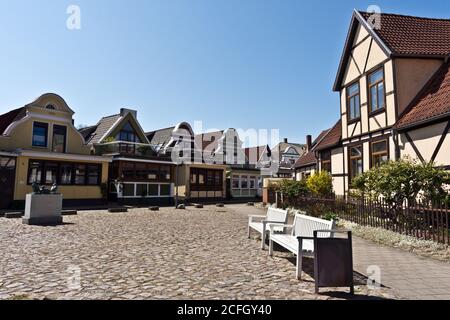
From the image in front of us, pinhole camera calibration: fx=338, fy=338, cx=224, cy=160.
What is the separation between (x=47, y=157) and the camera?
20.7m

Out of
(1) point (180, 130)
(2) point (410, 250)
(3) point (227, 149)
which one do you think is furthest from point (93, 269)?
(3) point (227, 149)

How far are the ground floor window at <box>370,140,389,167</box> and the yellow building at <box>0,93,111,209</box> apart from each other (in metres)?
17.2

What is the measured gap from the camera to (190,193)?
30.2 meters

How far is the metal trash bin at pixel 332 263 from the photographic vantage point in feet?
15.6

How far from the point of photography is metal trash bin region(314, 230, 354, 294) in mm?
4758

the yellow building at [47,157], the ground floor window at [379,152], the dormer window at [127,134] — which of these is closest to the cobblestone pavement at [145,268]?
the ground floor window at [379,152]

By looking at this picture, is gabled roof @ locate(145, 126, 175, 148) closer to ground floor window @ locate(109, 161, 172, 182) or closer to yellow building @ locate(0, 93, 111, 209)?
ground floor window @ locate(109, 161, 172, 182)

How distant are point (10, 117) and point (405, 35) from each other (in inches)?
963

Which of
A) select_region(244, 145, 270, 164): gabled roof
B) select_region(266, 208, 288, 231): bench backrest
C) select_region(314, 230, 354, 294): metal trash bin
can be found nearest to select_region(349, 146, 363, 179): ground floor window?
select_region(266, 208, 288, 231): bench backrest

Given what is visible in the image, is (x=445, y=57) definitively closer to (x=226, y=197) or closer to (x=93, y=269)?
(x=93, y=269)

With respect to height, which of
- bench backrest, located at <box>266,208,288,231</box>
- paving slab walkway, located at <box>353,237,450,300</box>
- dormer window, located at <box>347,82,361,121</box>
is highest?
dormer window, located at <box>347,82,361,121</box>

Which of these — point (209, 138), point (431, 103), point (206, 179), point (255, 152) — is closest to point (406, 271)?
point (431, 103)

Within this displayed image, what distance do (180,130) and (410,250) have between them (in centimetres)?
2753
